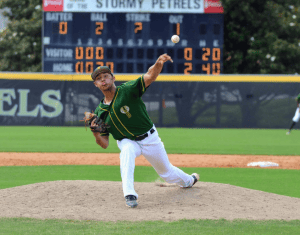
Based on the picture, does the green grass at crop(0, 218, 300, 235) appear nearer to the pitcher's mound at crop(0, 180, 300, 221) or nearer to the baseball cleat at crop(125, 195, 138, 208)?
the pitcher's mound at crop(0, 180, 300, 221)

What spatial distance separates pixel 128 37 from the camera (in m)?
16.0

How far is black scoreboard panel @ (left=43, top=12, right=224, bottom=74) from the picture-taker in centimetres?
1597

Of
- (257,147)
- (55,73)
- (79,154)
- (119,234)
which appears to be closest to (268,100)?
(257,147)

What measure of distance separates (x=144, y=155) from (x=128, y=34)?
1196 cm

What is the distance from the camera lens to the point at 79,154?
980 cm

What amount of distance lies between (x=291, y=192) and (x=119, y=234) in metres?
2.95

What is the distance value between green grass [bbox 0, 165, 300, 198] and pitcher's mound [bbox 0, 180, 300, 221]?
3.33 feet

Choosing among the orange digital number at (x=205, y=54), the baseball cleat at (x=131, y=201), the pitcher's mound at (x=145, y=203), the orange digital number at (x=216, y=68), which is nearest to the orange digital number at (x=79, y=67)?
the orange digital number at (x=205, y=54)

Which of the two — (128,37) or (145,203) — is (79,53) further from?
(145,203)

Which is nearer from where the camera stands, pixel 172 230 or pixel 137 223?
pixel 172 230

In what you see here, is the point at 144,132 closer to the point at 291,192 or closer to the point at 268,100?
the point at 291,192

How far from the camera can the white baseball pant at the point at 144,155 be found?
14.1ft

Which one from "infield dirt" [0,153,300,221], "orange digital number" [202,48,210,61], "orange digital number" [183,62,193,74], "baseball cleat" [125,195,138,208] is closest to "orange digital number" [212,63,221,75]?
"orange digital number" [202,48,210,61]

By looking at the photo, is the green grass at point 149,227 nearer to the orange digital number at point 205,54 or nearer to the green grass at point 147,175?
the green grass at point 147,175
